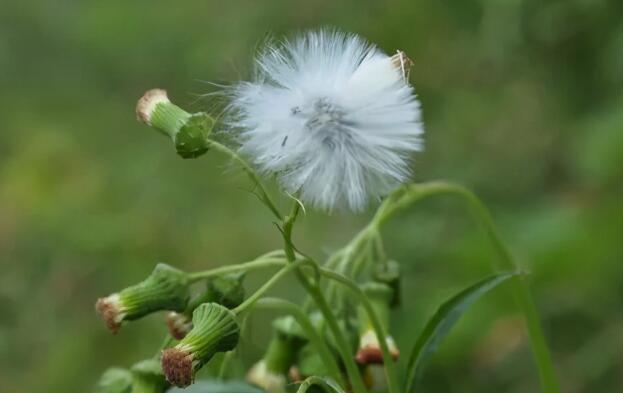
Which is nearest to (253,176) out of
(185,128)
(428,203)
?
(185,128)

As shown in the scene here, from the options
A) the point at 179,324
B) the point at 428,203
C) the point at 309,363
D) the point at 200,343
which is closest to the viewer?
the point at 200,343

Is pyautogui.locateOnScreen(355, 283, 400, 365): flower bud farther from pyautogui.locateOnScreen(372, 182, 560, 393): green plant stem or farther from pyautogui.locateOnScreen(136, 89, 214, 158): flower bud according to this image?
pyautogui.locateOnScreen(136, 89, 214, 158): flower bud

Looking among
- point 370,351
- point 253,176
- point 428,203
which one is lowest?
point 370,351

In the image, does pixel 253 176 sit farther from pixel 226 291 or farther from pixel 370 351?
pixel 370 351

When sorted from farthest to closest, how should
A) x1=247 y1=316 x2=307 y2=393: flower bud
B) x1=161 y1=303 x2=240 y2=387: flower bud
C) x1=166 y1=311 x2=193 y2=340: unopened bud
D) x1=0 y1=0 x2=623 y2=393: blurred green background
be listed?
1. x1=0 y1=0 x2=623 y2=393: blurred green background
2. x1=247 y1=316 x2=307 y2=393: flower bud
3. x1=166 y1=311 x2=193 y2=340: unopened bud
4. x1=161 y1=303 x2=240 y2=387: flower bud

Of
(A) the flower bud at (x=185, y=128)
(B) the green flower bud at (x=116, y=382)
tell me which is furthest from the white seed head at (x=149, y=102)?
(B) the green flower bud at (x=116, y=382)

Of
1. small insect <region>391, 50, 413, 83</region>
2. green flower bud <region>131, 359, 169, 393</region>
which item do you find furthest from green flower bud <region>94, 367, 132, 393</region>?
small insect <region>391, 50, 413, 83</region>

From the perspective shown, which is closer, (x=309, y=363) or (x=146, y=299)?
(x=146, y=299)

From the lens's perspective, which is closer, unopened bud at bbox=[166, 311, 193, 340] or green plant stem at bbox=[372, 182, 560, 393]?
unopened bud at bbox=[166, 311, 193, 340]
